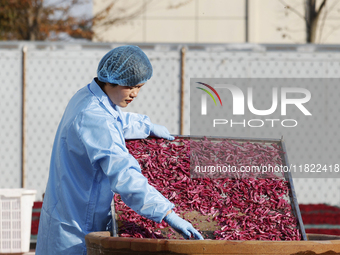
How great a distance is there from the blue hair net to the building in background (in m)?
8.61

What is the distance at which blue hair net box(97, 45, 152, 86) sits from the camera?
8.80 ft

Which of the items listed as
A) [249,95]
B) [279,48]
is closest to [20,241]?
[249,95]

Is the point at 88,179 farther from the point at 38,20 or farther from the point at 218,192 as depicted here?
the point at 38,20

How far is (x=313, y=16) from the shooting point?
1055 centimetres

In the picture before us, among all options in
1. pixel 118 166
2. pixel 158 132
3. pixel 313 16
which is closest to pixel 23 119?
pixel 158 132

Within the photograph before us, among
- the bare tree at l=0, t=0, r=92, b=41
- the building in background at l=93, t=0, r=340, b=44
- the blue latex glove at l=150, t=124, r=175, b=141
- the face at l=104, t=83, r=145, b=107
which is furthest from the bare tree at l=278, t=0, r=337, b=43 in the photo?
the face at l=104, t=83, r=145, b=107

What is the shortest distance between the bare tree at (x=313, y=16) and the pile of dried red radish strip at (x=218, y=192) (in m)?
7.85

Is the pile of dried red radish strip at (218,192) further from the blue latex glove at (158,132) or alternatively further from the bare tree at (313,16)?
the bare tree at (313,16)

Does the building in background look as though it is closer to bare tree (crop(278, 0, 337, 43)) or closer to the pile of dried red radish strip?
bare tree (crop(278, 0, 337, 43))

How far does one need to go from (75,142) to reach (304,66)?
5789 millimetres

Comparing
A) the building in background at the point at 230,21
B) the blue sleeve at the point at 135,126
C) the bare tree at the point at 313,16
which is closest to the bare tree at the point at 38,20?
the building in background at the point at 230,21

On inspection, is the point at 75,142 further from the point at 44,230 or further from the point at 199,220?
the point at 199,220

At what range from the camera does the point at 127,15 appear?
38.6 ft

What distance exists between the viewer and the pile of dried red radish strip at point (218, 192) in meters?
2.79
